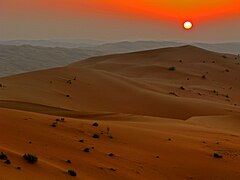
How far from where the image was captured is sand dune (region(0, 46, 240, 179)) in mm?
8172

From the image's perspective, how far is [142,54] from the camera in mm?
48375

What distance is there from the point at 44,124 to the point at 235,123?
9888 millimetres

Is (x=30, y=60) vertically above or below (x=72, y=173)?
above

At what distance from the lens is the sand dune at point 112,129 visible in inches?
322

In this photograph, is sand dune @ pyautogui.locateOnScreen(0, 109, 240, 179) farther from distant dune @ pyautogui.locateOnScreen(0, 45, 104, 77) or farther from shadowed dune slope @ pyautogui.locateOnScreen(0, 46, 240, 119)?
distant dune @ pyautogui.locateOnScreen(0, 45, 104, 77)

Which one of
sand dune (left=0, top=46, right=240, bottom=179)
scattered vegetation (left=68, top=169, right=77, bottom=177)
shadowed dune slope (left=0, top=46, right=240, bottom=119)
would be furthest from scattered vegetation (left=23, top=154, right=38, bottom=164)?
shadowed dune slope (left=0, top=46, right=240, bottom=119)

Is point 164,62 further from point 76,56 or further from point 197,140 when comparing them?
point 76,56

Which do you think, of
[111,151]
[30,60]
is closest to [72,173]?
[111,151]

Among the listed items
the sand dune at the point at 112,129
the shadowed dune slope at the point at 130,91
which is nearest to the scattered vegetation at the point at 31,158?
the sand dune at the point at 112,129

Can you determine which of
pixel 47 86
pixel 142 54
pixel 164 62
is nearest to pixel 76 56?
pixel 142 54

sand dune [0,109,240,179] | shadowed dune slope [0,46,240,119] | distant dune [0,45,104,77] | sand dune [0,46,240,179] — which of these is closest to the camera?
sand dune [0,109,240,179]

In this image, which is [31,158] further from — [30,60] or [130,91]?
[30,60]

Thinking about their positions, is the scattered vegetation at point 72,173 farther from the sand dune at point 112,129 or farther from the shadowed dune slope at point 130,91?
the shadowed dune slope at point 130,91

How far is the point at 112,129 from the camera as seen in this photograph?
1148 cm
